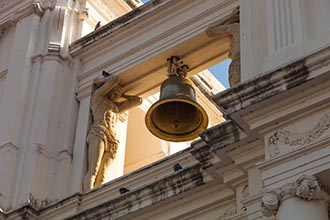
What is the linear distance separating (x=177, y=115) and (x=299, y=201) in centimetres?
343

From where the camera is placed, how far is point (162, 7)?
14.7 metres

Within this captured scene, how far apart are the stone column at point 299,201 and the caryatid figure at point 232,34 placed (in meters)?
2.68

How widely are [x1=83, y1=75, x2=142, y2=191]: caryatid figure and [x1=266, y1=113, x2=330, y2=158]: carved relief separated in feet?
10.6

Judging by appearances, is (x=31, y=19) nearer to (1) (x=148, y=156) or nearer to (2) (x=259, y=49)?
(1) (x=148, y=156)

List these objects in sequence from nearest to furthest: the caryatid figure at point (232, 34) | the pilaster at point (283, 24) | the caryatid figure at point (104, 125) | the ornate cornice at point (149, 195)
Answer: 1. the pilaster at point (283, 24)
2. the ornate cornice at point (149, 195)
3. the caryatid figure at point (232, 34)
4. the caryatid figure at point (104, 125)

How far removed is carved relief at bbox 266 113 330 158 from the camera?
11.0m

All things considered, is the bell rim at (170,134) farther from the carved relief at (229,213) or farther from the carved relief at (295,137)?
the carved relief at (295,137)

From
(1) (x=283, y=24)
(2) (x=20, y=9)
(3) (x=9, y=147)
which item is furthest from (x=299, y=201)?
(2) (x=20, y=9)

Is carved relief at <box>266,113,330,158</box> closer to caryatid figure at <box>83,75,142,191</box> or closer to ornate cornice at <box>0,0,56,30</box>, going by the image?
caryatid figure at <box>83,75,142,191</box>

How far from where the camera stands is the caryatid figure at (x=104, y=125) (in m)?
14.1

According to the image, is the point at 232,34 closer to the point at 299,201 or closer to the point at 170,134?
the point at 170,134

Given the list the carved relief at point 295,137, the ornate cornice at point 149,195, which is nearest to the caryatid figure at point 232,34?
the ornate cornice at point 149,195

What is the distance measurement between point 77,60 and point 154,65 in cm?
112

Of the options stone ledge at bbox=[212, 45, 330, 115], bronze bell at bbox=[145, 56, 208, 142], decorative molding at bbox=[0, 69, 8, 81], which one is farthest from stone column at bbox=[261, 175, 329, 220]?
decorative molding at bbox=[0, 69, 8, 81]
